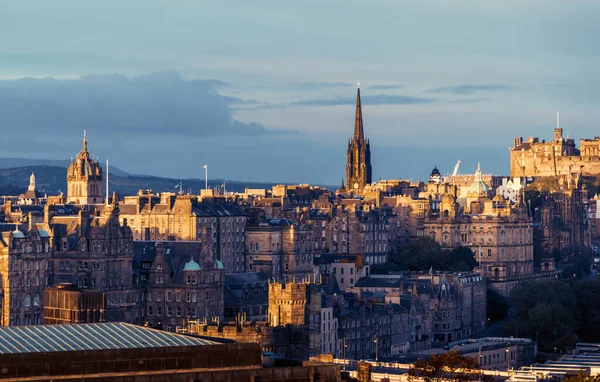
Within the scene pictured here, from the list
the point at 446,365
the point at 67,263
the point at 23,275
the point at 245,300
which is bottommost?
the point at 446,365

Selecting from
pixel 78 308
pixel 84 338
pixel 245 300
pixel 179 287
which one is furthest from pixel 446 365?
pixel 245 300

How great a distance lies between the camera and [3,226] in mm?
193250

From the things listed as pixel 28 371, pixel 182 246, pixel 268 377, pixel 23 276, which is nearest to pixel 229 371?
pixel 268 377

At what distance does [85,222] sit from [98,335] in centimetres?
8984

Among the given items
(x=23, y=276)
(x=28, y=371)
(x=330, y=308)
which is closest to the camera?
(x=28, y=371)

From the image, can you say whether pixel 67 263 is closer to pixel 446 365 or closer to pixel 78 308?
pixel 78 308

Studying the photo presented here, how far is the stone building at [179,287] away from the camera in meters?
184

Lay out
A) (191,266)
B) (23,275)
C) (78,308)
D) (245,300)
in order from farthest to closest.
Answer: (245,300) → (191,266) → (23,275) → (78,308)

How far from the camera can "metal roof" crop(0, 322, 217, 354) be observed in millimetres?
94500

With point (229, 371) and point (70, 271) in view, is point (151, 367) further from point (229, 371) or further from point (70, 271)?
point (70, 271)

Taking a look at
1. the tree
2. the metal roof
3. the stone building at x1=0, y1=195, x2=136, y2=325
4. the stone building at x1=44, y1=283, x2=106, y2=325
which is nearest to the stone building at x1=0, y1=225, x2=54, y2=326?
the stone building at x1=0, y1=195, x2=136, y2=325

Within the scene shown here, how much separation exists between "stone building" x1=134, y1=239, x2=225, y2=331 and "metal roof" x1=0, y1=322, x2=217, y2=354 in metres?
82.6

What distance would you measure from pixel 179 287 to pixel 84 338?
88.6 meters

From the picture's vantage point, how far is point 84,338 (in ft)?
317
